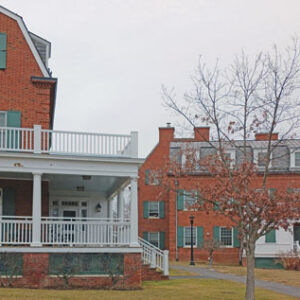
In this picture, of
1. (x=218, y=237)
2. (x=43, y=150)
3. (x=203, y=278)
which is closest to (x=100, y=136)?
(x=43, y=150)

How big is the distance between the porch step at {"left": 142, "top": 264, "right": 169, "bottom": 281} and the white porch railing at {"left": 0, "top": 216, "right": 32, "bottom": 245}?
4.76 metres

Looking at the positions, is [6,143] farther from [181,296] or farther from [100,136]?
[181,296]

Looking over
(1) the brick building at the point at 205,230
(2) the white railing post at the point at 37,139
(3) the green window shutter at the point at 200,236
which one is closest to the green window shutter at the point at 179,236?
(1) the brick building at the point at 205,230

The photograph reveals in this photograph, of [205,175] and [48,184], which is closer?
[48,184]

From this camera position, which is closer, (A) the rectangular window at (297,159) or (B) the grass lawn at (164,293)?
(B) the grass lawn at (164,293)

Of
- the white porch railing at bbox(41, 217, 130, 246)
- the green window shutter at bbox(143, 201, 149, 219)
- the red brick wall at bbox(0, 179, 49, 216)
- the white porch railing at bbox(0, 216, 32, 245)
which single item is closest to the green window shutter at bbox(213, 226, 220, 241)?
the green window shutter at bbox(143, 201, 149, 219)

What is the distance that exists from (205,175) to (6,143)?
16.7 metres

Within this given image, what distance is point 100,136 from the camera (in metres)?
20.0

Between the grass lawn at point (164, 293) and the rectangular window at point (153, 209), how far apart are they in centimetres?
2087

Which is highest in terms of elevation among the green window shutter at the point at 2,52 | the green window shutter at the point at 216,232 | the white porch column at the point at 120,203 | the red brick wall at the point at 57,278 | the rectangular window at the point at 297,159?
the green window shutter at the point at 2,52

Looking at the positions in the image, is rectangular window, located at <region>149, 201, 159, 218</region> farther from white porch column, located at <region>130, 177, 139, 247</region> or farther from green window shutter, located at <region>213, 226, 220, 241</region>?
white porch column, located at <region>130, 177, 139, 247</region>

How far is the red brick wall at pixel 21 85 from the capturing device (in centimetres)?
2225

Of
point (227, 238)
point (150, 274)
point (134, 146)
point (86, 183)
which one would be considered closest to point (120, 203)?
point (86, 183)

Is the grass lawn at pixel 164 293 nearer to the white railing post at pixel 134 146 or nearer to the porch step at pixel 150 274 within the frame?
the porch step at pixel 150 274
